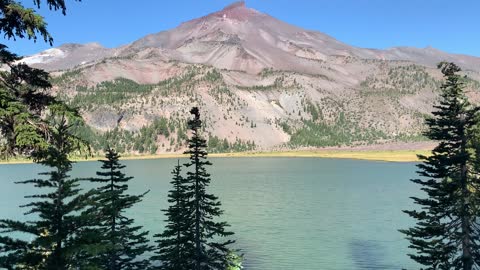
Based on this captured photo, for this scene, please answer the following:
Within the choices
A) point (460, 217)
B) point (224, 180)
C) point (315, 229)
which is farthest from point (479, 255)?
point (224, 180)

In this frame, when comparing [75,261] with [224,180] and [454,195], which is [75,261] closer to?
[454,195]

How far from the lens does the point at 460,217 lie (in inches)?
1049

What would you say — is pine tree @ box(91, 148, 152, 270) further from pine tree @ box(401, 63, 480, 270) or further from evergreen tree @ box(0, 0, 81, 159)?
pine tree @ box(401, 63, 480, 270)

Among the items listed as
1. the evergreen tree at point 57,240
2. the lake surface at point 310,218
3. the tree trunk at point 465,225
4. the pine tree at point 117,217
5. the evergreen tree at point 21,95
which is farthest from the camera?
the lake surface at point 310,218

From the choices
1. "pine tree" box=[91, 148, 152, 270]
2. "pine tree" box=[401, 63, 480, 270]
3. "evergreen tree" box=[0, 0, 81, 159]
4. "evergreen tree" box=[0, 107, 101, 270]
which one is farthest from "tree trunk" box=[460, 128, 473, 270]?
"evergreen tree" box=[0, 0, 81, 159]

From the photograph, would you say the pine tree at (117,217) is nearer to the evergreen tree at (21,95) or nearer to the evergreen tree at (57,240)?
the evergreen tree at (57,240)

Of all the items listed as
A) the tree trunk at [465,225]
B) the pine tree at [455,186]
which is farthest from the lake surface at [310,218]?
the tree trunk at [465,225]

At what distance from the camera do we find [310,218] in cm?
7606

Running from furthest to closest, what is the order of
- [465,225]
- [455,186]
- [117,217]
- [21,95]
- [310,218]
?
[310,218], [455,186], [465,225], [117,217], [21,95]

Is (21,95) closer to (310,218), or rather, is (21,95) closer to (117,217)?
(117,217)

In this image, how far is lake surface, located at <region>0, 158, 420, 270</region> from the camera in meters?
51.8

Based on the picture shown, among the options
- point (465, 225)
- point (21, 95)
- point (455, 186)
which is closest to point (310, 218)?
point (465, 225)

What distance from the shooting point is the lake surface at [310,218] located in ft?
170

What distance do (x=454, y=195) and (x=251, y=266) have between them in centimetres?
2670
